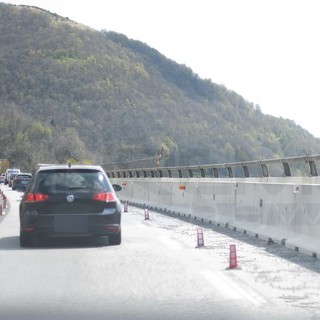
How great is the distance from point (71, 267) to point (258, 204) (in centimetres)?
606

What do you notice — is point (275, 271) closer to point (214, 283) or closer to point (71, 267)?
point (214, 283)

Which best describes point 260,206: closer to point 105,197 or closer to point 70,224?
point 105,197

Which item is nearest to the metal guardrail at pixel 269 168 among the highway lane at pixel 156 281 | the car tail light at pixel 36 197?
the highway lane at pixel 156 281

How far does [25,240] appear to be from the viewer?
1488 cm

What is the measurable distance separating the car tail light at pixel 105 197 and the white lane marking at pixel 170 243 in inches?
52.9

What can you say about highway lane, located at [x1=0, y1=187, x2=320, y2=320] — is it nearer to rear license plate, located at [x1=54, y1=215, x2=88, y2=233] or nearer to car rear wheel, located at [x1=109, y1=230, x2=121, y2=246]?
car rear wheel, located at [x1=109, y1=230, x2=121, y2=246]

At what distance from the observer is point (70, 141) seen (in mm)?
143000

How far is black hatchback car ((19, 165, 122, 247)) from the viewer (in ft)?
48.0

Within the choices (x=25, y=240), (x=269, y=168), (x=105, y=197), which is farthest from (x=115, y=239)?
(x=269, y=168)

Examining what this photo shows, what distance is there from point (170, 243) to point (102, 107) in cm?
14482

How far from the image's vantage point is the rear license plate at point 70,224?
14.6 m

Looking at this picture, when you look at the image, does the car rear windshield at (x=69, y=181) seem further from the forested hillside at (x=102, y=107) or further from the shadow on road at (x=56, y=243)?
the forested hillside at (x=102, y=107)

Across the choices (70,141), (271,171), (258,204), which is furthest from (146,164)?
(70,141)

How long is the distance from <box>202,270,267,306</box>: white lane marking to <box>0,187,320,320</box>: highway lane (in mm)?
11
